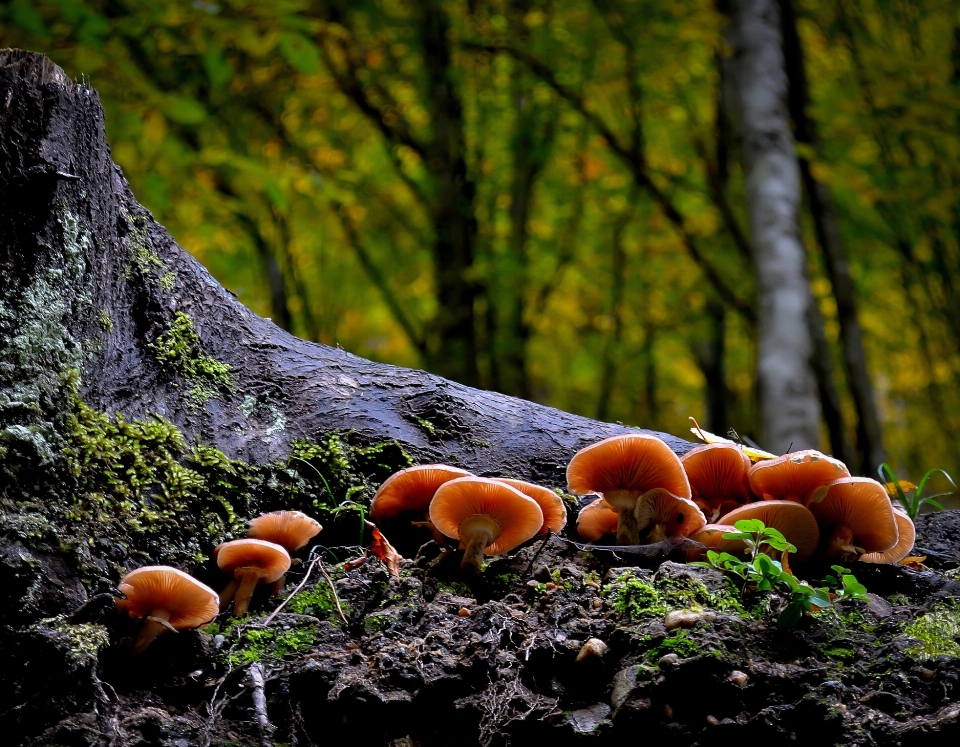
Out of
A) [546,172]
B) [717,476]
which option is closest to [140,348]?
[717,476]

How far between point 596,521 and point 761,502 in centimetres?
58

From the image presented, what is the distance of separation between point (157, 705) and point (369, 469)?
3.70 feet

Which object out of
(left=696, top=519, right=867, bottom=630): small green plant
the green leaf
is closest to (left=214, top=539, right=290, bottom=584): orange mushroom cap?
(left=696, top=519, right=867, bottom=630): small green plant

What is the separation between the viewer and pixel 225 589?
7.77 ft

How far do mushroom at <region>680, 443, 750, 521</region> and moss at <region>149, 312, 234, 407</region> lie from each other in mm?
1653

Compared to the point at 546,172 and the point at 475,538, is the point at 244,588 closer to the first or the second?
the point at 475,538

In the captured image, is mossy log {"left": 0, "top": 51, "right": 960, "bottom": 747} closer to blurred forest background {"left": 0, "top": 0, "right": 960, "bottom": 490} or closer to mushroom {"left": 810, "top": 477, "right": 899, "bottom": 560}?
mushroom {"left": 810, "top": 477, "right": 899, "bottom": 560}

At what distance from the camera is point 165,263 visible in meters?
2.82

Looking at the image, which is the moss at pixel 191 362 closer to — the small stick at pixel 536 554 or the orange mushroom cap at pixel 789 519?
the small stick at pixel 536 554

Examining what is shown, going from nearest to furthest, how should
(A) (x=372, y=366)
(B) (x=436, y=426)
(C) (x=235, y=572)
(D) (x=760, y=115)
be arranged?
(C) (x=235, y=572) < (B) (x=436, y=426) < (A) (x=372, y=366) < (D) (x=760, y=115)

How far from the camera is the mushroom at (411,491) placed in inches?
97.7

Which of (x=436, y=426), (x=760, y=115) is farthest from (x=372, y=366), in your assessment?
(x=760, y=115)

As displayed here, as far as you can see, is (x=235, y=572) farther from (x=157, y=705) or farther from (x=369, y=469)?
(x=369, y=469)

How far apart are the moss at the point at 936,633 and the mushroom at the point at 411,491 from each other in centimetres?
127
